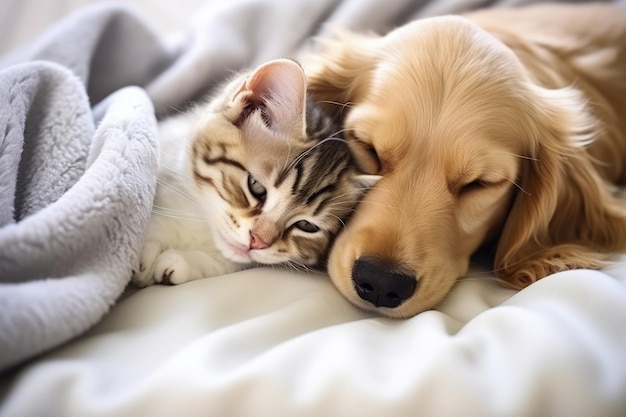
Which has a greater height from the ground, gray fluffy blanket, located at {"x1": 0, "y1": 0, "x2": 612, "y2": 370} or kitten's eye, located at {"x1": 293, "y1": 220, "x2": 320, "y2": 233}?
gray fluffy blanket, located at {"x1": 0, "y1": 0, "x2": 612, "y2": 370}

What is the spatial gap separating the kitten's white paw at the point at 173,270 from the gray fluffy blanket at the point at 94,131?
10 cm

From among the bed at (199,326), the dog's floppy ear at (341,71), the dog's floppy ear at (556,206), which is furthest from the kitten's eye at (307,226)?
the dog's floppy ear at (556,206)

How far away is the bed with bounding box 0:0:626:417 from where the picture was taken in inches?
31.6

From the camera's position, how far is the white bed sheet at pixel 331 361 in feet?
2.62

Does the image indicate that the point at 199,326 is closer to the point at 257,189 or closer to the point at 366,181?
the point at 257,189

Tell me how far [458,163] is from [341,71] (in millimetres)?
418

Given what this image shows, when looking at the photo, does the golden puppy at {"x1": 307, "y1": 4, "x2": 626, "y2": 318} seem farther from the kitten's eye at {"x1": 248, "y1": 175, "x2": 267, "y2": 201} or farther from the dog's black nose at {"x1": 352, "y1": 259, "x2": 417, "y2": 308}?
the kitten's eye at {"x1": 248, "y1": 175, "x2": 267, "y2": 201}

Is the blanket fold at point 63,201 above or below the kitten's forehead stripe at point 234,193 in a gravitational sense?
Result: above

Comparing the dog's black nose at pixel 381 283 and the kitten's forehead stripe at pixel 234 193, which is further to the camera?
the kitten's forehead stripe at pixel 234 193

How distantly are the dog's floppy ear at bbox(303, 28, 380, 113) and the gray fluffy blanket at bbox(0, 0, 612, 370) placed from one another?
0.39 metres

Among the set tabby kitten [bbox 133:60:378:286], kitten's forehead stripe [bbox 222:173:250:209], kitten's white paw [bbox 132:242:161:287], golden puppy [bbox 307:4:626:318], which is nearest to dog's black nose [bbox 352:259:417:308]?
golden puppy [bbox 307:4:626:318]

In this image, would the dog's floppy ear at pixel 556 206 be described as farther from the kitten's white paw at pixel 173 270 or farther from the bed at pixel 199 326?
the kitten's white paw at pixel 173 270

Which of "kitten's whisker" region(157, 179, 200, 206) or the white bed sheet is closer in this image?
the white bed sheet

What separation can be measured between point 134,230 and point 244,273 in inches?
9.2
